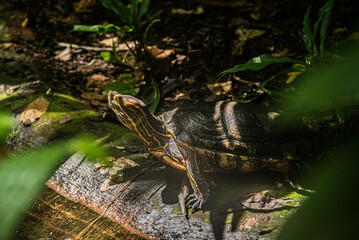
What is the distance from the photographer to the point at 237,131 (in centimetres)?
244

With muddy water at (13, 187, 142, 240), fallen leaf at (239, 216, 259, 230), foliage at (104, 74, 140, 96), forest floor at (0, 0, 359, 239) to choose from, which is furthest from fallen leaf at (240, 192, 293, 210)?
foliage at (104, 74, 140, 96)

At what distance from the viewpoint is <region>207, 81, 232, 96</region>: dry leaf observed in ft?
12.3

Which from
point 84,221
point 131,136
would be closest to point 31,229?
point 84,221

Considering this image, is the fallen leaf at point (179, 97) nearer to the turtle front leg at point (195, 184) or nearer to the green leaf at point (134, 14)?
the green leaf at point (134, 14)

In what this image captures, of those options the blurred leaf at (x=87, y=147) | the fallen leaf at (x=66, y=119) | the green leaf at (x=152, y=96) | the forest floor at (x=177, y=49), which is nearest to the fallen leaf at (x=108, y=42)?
the forest floor at (x=177, y=49)

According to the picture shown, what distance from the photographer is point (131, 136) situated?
3.14m

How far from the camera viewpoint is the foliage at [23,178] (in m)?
2.01

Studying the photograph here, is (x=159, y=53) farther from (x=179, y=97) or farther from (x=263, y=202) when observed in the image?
(x=263, y=202)

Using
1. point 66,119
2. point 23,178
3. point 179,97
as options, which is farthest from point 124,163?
point 179,97

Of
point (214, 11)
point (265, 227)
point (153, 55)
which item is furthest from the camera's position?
point (214, 11)

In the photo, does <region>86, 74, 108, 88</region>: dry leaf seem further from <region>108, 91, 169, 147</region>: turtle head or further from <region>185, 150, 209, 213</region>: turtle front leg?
<region>185, 150, 209, 213</region>: turtle front leg

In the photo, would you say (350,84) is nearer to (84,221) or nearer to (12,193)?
(84,221)

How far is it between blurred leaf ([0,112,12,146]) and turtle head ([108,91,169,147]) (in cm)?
→ 163

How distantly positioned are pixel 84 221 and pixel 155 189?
2.15ft
